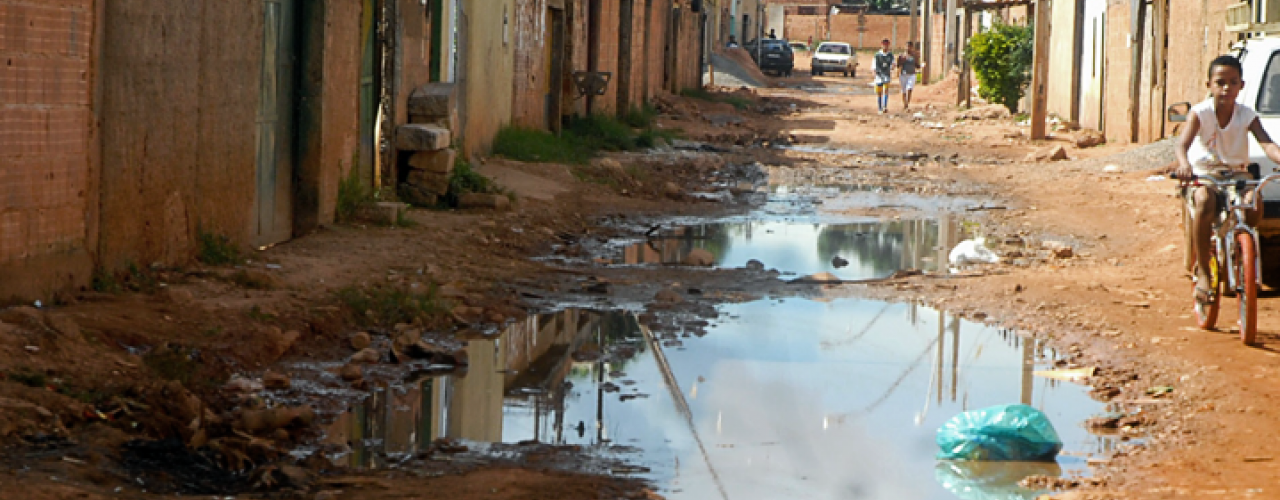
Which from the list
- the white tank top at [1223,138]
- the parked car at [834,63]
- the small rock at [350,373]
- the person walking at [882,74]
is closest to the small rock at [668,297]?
the small rock at [350,373]

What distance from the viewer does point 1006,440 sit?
538cm

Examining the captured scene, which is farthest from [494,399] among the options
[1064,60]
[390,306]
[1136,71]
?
[1064,60]

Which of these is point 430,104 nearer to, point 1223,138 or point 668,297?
point 668,297

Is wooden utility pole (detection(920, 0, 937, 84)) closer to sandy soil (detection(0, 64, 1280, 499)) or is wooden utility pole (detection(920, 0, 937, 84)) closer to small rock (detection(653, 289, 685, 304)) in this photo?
sandy soil (detection(0, 64, 1280, 499))

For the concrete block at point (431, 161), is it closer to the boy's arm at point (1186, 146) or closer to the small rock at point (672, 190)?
the small rock at point (672, 190)

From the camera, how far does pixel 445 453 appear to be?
17.2 ft

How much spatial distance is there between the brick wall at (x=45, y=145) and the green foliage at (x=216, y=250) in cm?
128

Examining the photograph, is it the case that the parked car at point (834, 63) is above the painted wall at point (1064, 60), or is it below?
above

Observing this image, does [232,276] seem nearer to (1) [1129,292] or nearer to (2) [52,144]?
(2) [52,144]

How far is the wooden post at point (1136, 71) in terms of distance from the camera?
843 inches

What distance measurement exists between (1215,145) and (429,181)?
6568 millimetres

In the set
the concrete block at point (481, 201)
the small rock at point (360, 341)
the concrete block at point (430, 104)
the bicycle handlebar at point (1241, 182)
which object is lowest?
the small rock at point (360, 341)

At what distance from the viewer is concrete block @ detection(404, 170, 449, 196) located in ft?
39.6

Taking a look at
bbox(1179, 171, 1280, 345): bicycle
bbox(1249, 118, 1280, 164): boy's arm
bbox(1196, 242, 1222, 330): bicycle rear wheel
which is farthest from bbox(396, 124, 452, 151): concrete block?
bbox(1249, 118, 1280, 164): boy's arm
